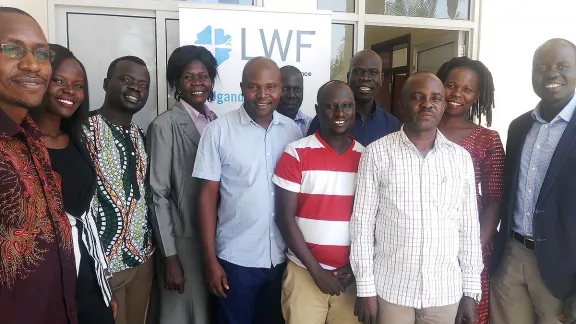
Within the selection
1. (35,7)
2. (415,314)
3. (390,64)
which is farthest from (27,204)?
(390,64)

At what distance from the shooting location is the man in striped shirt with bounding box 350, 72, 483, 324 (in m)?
1.83

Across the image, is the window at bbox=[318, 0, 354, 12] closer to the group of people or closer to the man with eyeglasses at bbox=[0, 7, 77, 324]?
the group of people

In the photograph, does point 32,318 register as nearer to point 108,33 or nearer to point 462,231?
point 462,231

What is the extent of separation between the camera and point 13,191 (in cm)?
126

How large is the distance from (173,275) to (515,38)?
4.30 meters

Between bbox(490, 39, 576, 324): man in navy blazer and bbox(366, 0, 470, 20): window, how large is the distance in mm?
2487

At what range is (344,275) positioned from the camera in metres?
1.98

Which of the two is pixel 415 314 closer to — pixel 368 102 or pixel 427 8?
pixel 368 102

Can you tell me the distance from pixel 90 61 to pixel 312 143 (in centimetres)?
260

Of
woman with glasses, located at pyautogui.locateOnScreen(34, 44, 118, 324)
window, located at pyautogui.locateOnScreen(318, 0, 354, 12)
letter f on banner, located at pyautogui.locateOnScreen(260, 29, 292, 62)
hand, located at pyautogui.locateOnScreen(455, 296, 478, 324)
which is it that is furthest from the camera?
window, located at pyautogui.locateOnScreen(318, 0, 354, 12)

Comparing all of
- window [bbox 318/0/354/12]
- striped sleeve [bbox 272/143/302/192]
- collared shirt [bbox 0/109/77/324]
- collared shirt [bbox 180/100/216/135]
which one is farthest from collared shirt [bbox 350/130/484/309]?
window [bbox 318/0/354/12]

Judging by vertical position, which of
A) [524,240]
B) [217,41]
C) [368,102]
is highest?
[217,41]

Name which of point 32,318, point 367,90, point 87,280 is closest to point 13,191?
point 32,318

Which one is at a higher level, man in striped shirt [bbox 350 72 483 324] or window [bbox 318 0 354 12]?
window [bbox 318 0 354 12]
